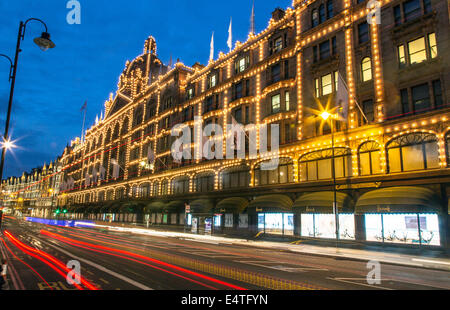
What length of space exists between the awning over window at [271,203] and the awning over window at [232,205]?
58.8 inches

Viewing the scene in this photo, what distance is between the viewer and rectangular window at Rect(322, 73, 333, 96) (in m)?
28.6

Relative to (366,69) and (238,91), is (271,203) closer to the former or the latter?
(366,69)

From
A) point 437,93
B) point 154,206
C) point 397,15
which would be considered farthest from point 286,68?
point 154,206

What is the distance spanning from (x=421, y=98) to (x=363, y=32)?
8.72 m

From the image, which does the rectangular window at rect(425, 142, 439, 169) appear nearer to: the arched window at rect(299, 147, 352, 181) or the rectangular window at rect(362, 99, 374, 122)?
the rectangular window at rect(362, 99, 374, 122)

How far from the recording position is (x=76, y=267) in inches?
496

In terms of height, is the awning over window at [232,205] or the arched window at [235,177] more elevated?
the arched window at [235,177]

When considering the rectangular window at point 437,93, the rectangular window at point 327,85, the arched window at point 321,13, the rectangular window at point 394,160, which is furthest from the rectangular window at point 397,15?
the rectangular window at point 394,160

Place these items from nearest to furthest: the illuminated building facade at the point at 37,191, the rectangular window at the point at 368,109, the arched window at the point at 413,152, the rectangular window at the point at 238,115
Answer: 1. the arched window at the point at 413,152
2. the rectangular window at the point at 368,109
3. the rectangular window at the point at 238,115
4. the illuminated building facade at the point at 37,191

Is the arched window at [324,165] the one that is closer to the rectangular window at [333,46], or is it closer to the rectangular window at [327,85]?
the rectangular window at [327,85]

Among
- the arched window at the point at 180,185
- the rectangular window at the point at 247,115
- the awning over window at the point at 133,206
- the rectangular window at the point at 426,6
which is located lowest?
the awning over window at the point at 133,206

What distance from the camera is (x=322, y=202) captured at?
24812 millimetres

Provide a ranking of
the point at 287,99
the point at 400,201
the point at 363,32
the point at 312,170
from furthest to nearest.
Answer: the point at 287,99 → the point at 312,170 → the point at 363,32 → the point at 400,201

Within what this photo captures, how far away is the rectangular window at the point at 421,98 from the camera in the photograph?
21688 mm
